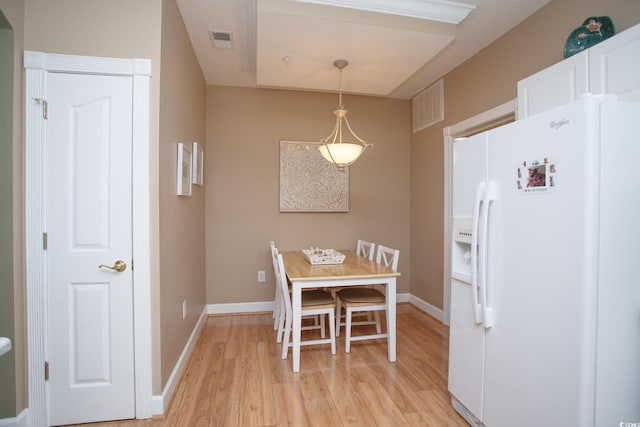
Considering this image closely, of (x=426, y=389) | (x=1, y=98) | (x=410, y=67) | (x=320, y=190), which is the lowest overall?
(x=426, y=389)

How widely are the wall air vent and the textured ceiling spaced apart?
11.9 inches

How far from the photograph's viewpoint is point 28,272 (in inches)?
68.7

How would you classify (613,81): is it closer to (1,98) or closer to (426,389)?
(426,389)

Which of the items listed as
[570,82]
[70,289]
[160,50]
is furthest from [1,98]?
[570,82]

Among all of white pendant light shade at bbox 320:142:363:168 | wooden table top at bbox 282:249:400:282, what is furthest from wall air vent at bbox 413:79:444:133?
wooden table top at bbox 282:249:400:282

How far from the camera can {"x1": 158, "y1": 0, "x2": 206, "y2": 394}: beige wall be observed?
6.46ft

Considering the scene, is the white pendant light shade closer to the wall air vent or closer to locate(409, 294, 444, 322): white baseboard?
the wall air vent

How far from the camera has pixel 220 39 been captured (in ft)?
9.01

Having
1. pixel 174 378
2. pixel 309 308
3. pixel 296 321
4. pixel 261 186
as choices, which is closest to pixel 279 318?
pixel 309 308

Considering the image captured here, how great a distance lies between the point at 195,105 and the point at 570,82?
9.75ft

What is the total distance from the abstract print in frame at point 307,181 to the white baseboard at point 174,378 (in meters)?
1.72

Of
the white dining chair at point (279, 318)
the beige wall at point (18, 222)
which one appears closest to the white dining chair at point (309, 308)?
the white dining chair at point (279, 318)

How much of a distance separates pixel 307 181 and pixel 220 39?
1.78 m

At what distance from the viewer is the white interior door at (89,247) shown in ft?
5.86
